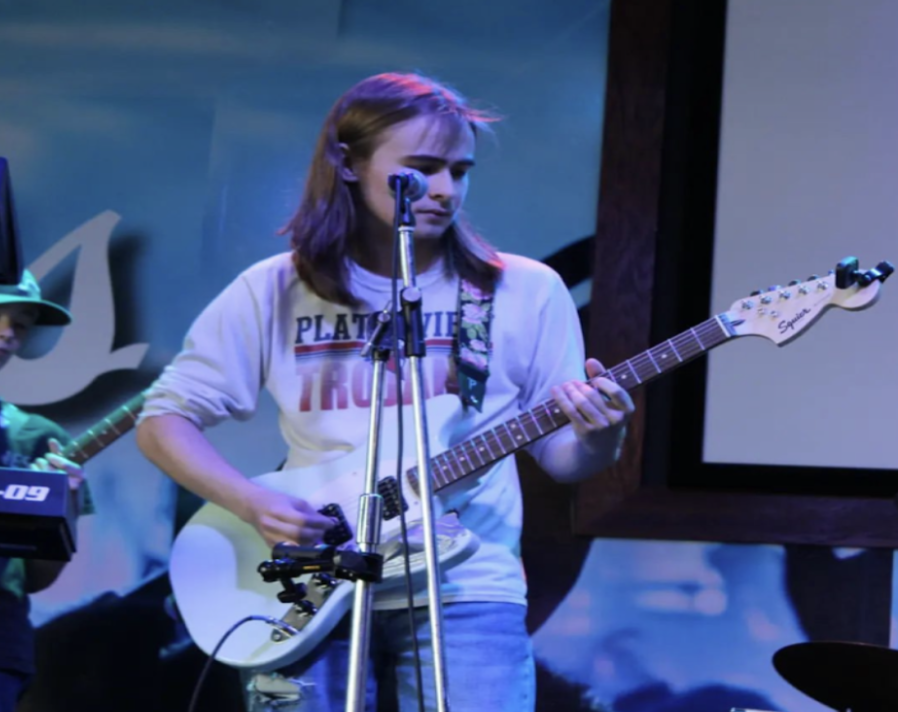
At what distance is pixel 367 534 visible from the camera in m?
1.98

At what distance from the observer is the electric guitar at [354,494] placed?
243 cm

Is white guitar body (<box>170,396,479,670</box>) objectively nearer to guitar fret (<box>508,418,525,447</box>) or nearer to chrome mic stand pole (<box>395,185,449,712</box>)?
guitar fret (<box>508,418,525,447</box>)

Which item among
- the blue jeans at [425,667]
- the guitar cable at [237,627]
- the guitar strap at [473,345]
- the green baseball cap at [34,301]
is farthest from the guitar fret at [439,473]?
the green baseball cap at [34,301]

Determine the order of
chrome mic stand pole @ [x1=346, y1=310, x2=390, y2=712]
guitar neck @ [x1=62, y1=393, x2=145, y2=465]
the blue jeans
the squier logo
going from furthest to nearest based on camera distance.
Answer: the squier logo < guitar neck @ [x1=62, y1=393, x2=145, y2=465] < the blue jeans < chrome mic stand pole @ [x1=346, y1=310, x2=390, y2=712]

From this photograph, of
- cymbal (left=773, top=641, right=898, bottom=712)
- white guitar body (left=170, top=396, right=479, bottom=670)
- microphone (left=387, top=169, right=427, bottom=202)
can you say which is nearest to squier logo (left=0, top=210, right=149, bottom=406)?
white guitar body (left=170, top=396, right=479, bottom=670)

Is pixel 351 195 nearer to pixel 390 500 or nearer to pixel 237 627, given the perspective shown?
pixel 390 500

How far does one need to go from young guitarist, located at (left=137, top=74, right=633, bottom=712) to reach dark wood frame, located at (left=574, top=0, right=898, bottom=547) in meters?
0.64

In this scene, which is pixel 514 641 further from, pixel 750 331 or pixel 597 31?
pixel 597 31

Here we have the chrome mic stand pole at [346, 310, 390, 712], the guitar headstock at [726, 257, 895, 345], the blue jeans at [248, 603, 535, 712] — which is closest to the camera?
the chrome mic stand pole at [346, 310, 390, 712]

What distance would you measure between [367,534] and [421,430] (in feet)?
0.60

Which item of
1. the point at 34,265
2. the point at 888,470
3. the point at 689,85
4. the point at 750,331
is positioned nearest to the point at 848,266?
the point at 750,331

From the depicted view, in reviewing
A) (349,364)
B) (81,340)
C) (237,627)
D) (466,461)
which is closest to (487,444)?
(466,461)

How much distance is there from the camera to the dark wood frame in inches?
124

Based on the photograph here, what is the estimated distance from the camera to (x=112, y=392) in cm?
350
